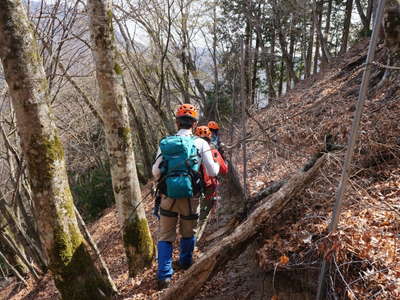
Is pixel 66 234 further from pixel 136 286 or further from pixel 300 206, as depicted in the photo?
pixel 300 206

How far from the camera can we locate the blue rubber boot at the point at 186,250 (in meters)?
4.19

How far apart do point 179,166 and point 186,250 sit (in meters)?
1.35

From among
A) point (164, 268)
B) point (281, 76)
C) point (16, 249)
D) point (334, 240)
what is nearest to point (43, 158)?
point (164, 268)

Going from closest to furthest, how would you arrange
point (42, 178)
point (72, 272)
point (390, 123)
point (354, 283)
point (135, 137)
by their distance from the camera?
point (354, 283) < point (42, 178) < point (72, 272) < point (390, 123) < point (135, 137)

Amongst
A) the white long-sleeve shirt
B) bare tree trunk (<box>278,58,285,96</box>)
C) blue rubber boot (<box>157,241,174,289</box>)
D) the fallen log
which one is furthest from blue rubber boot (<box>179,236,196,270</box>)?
bare tree trunk (<box>278,58,285,96</box>)

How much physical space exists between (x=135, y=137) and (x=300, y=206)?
18.3 meters

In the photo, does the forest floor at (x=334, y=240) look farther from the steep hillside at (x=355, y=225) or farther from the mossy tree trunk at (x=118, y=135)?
the mossy tree trunk at (x=118, y=135)

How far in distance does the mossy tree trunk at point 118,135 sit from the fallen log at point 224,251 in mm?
1175

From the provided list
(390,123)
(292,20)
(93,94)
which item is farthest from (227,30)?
(390,123)

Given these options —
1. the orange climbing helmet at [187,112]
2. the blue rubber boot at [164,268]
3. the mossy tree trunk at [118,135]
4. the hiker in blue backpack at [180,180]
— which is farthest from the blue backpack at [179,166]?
the blue rubber boot at [164,268]

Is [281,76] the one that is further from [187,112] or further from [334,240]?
[334,240]

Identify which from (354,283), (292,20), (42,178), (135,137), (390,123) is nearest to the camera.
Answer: (354,283)

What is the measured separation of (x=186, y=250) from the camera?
4266 mm

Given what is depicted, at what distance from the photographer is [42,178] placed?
3.24 metres
